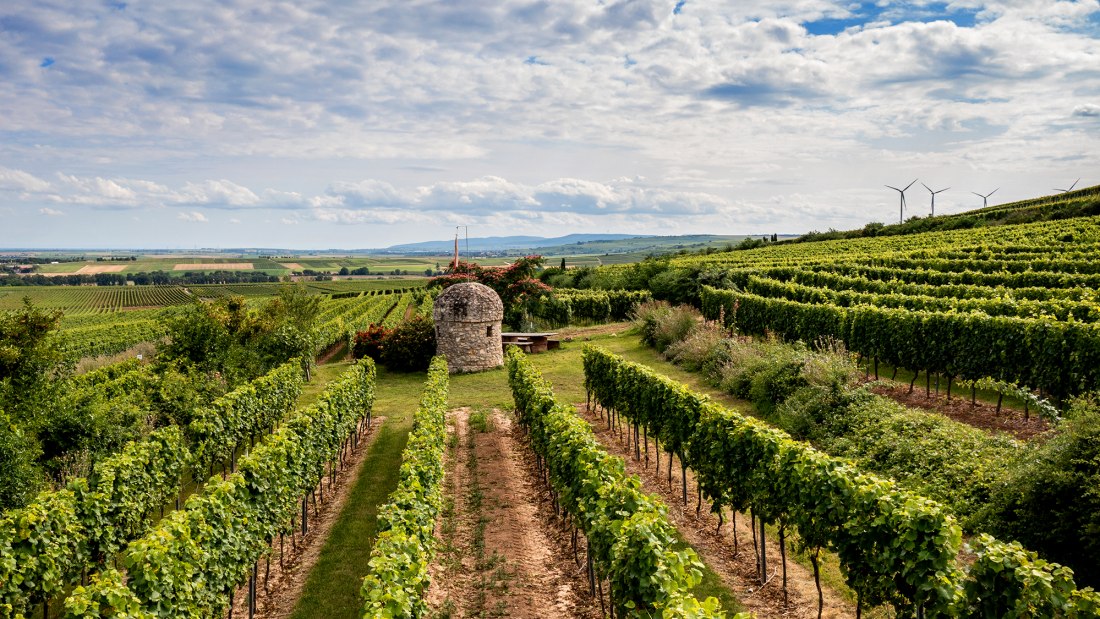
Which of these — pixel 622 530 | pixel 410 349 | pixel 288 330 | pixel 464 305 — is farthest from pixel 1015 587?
pixel 410 349

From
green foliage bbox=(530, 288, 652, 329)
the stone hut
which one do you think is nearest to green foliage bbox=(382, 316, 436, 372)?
the stone hut

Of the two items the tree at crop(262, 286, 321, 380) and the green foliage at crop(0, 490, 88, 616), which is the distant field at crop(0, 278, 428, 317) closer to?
the tree at crop(262, 286, 321, 380)

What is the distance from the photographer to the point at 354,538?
42.1ft

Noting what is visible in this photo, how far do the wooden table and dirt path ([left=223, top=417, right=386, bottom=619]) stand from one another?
17.8 metres

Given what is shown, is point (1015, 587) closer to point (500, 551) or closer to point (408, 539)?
point (408, 539)

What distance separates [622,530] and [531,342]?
26331mm

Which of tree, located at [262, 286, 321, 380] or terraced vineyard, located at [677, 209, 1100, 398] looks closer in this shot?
terraced vineyard, located at [677, 209, 1100, 398]

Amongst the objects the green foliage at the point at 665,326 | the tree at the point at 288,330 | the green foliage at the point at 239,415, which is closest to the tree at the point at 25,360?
the green foliage at the point at 239,415

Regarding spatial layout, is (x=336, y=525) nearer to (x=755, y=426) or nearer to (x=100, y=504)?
(x=100, y=504)

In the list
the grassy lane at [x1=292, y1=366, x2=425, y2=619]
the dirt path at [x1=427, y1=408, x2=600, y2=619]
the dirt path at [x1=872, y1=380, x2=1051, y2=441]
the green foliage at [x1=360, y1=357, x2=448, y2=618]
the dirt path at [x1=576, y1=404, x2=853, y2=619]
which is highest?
the green foliage at [x1=360, y1=357, x2=448, y2=618]

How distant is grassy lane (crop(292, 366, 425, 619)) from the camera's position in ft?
34.2

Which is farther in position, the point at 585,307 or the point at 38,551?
the point at 585,307

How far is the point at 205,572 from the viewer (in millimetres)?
8859

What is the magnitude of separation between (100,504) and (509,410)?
13.5 meters
